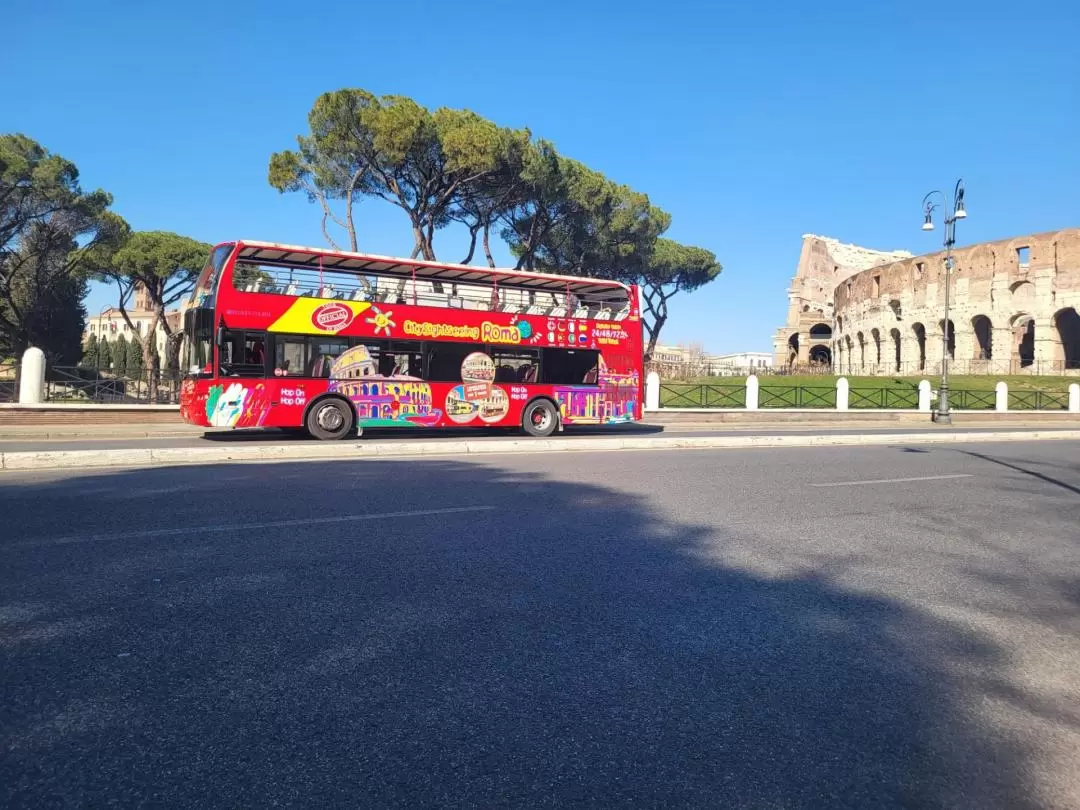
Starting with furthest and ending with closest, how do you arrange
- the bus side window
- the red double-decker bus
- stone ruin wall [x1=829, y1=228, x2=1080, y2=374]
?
stone ruin wall [x1=829, y1=228, x2=1080, y2=374]
the bus side window
the red double-decker bus

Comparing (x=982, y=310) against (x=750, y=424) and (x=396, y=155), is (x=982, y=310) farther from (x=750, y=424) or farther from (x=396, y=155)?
(x=396, y=155)

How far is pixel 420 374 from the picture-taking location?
1510 cm

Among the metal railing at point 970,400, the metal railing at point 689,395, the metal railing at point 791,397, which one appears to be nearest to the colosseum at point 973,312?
the metal railing at point 970,400

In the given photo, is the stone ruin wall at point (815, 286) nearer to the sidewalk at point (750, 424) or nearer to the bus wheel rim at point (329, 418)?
the sidewalk at point (750, 424)

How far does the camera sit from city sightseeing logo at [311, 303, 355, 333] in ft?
45.9

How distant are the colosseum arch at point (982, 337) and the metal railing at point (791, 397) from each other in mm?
29885

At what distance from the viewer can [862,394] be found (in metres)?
33.4

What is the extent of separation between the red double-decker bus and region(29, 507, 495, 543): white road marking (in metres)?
8.41

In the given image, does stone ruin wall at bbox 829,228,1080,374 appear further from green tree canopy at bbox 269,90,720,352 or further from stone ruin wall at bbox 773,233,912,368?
green tree canopy at bbox 269,90,720,352

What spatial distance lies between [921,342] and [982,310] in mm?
6156

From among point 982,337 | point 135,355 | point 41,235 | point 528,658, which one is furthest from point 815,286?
point 528,658

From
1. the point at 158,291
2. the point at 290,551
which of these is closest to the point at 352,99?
the point at 158,291

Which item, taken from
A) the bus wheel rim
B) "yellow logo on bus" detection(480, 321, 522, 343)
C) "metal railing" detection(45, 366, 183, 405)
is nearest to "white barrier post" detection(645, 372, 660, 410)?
"yellow logo on bus" detection(480, 321, 522, 343)

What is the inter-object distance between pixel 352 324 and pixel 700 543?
1054cm
